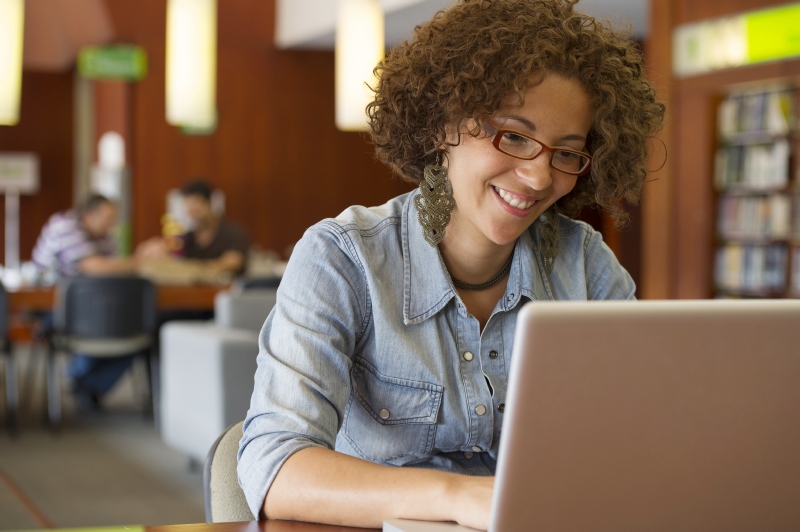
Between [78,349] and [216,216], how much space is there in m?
1.63

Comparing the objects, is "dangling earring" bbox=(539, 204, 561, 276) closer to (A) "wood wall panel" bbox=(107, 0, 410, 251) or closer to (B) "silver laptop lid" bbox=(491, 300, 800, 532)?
(B) "silver laptop lid" bbox=(491, 300, 800, 532)

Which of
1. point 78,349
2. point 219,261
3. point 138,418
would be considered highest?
point 219,261

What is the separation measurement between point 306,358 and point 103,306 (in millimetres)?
4486

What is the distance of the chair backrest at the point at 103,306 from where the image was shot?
5.32 m

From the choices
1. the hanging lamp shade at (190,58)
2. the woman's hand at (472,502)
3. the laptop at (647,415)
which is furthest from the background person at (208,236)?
the laptop at (647,415)

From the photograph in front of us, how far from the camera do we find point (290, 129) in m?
10.2

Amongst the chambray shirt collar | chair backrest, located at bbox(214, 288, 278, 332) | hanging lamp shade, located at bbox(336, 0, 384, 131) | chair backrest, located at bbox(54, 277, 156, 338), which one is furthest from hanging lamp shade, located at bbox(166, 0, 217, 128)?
the chambray shirt collar

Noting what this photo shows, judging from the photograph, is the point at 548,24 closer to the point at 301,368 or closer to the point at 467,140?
the point at 467,140

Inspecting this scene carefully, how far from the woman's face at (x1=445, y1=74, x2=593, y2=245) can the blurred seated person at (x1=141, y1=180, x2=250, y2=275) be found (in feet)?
17.2

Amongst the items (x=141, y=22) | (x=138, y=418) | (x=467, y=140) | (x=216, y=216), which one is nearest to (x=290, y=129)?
(x=141, y=22)

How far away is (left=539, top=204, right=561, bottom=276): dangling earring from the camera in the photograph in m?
1.46

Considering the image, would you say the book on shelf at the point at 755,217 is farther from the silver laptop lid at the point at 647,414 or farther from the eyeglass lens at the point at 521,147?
the silver laptop lid at the point at 647,414

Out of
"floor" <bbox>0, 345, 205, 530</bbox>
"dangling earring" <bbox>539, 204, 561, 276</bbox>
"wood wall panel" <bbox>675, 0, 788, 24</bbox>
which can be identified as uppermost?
"wood wall panel" <bbox>675, 0, 788, 24</bbox>

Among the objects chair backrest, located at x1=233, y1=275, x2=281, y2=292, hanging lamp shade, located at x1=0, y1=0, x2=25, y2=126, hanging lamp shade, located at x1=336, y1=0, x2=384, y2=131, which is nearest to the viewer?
hanging lamp shade, located at x1=0, y1=0, x2=25, y2=126
